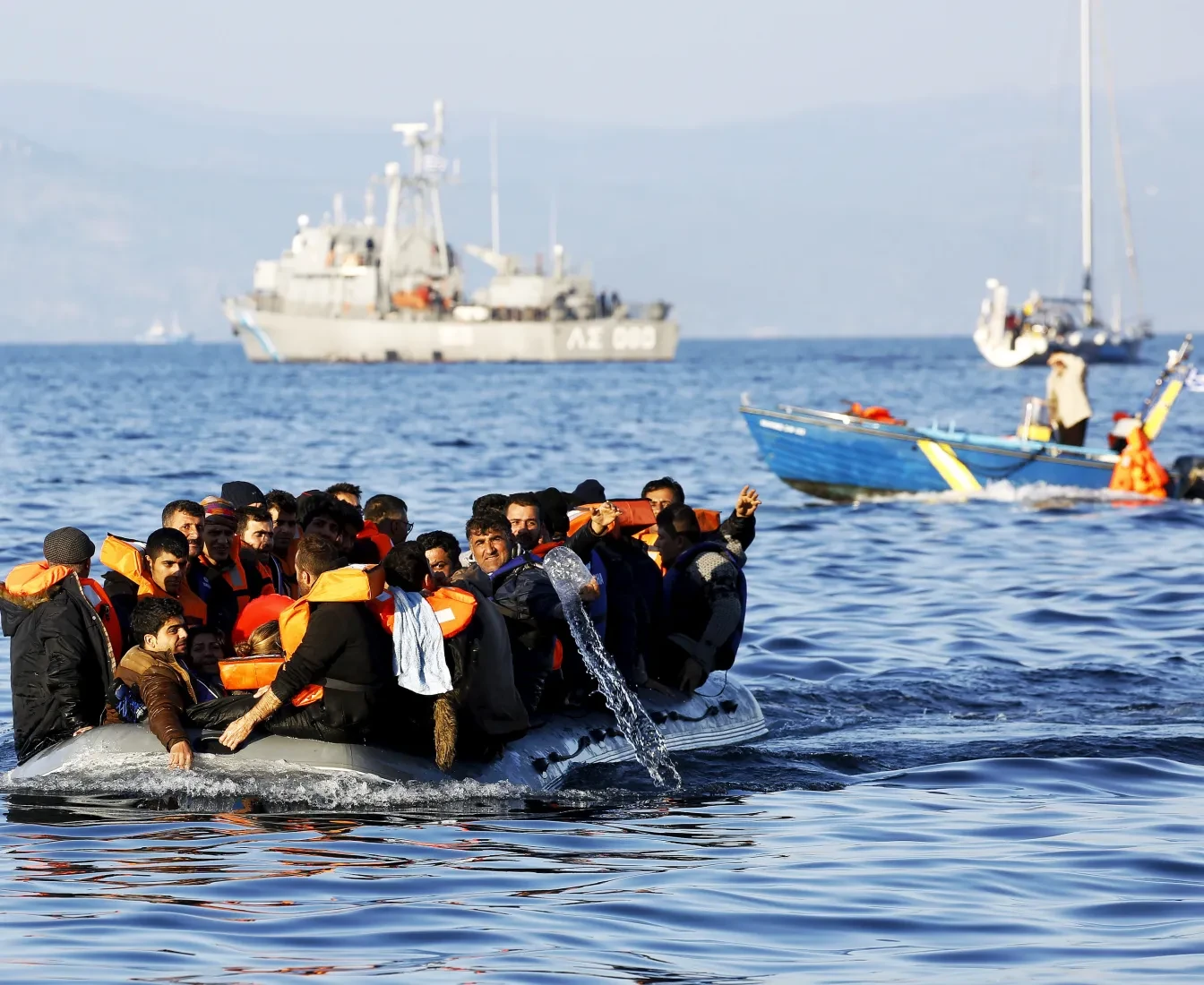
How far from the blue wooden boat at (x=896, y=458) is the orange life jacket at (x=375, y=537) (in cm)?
1845

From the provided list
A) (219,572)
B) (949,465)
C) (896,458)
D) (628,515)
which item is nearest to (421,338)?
(896,458)

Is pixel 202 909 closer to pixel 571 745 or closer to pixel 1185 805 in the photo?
pixel 571 745

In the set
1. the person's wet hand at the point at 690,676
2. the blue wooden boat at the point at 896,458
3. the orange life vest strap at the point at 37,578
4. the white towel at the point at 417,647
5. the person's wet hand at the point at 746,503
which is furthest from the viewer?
the blue wooden boat at the point at 896,458

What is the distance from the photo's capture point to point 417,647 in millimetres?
10188

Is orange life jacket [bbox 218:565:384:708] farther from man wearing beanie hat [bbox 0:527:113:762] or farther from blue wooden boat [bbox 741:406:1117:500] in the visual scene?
blue wooden boat [bbox 741:406:1117:500]

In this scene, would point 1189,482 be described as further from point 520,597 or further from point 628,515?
point 520,597

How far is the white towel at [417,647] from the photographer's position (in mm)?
10117

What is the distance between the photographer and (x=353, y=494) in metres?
12.8

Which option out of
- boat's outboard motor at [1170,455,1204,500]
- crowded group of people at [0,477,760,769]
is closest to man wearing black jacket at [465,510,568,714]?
crowded group of people at [0,477,760,769]

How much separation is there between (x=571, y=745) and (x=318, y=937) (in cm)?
406

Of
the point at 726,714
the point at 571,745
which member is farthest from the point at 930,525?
the point at 571,745

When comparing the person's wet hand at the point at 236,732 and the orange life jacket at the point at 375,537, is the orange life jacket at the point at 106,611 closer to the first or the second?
the person's wet hand at the point at 236,732

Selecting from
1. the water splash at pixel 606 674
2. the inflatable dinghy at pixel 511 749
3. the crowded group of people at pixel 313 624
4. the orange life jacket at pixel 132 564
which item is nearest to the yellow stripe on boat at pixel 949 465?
the inflatable dinghy at pixel 511 749

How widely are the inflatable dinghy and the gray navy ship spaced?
10608cm
